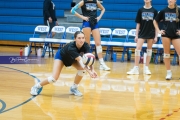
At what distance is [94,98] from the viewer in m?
6.07

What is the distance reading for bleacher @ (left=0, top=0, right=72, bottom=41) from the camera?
627 inches

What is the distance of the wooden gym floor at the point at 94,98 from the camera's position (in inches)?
196

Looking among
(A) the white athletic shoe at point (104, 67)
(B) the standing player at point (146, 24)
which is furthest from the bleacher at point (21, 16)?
(B) the standing player at point (146, 24)

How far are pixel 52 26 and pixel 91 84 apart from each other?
6.38 metres

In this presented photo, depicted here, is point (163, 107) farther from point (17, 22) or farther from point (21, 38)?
point (17, 22)

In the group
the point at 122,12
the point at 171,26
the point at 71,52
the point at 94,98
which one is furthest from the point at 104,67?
the point at 122,12

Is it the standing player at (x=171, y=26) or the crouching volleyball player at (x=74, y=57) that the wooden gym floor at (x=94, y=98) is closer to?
the crouching volleyball player at (x=74, y=57)

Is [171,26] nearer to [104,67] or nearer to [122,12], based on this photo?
[104,67]

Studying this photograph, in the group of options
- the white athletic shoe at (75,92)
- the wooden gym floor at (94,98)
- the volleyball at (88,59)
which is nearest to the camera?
the wooden gym floor at (94,98)

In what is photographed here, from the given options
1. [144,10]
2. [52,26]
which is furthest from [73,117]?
[52,26]

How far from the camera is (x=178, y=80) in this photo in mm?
8180

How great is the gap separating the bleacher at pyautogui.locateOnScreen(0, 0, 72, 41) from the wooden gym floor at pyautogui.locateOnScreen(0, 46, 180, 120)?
7.11 meters

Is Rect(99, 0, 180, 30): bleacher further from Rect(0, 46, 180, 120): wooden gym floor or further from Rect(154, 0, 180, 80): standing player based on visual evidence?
Rect(154, 0, 180, 80): standing player

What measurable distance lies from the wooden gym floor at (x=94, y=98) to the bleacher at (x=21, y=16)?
7.11 metres
